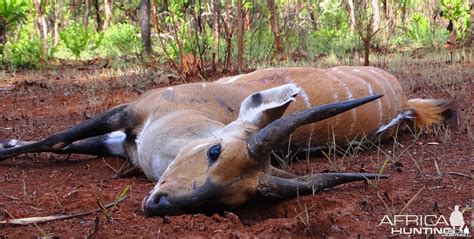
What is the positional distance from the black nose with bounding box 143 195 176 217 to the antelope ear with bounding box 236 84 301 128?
61cm

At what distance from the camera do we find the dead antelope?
2.87 metres

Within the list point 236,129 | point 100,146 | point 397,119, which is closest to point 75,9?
point 100,146

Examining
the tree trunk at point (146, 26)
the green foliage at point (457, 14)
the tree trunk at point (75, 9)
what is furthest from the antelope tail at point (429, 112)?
the tree trunk at point (75, 9)

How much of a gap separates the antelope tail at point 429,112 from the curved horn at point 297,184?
2.06 m

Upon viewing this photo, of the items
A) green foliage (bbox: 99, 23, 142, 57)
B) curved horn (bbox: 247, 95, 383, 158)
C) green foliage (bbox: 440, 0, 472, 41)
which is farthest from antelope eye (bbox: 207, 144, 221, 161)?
green foliage (bbox: 440, 0, 472, 41)

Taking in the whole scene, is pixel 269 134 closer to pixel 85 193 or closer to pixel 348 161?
pixel 85 193

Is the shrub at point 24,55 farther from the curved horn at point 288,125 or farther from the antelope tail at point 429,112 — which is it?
the curved horn at point 288,125

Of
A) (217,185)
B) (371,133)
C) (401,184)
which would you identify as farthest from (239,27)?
(217,185)

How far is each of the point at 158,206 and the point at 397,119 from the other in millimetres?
2656

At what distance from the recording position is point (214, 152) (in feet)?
9.62

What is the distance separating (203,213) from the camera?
9.53 feet

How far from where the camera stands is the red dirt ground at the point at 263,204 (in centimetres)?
269

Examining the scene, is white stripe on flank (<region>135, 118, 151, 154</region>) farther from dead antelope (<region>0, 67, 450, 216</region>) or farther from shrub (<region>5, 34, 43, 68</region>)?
shrub (<region>5, 34, 43, 68</region>)

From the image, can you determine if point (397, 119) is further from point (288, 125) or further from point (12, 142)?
point (12, 142)
